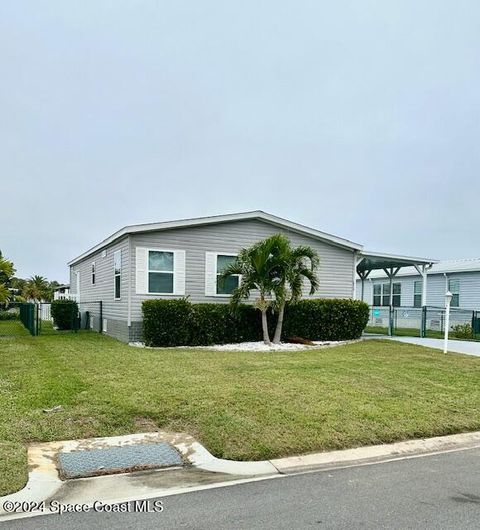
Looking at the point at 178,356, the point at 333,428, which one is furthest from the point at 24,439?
the point at 178,356

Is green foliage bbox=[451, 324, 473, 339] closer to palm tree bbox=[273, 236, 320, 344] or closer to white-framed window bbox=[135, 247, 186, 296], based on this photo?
palm tree bbox=[273, 236, 320, 344]

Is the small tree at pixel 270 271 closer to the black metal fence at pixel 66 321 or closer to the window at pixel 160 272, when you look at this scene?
the window at pixel 160 272

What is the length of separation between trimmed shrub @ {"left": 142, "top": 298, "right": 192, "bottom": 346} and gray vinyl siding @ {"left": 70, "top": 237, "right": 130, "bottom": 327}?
4.25ft

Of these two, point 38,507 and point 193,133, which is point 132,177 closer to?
point 193,133

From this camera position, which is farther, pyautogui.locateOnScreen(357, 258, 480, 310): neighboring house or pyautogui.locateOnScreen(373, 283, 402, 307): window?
pyautogui.locateOnScreen(373, 283, 402, 307): window

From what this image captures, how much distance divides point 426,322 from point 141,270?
1292 centimetres

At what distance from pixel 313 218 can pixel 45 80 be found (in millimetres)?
19152

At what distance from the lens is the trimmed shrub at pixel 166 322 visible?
1217 cm

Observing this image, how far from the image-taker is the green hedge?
483 inches

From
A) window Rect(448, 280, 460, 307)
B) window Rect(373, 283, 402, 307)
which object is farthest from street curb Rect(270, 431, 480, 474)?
window Rect(373, 283, 402, 307)

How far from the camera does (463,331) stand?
57.7 ft

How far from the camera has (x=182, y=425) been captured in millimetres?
5152

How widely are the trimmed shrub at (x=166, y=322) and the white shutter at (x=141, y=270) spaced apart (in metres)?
0.66

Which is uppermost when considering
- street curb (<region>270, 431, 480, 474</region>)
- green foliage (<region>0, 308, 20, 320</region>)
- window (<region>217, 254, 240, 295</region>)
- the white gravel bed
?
window (<region>217, 254, 240, 295</region>)
